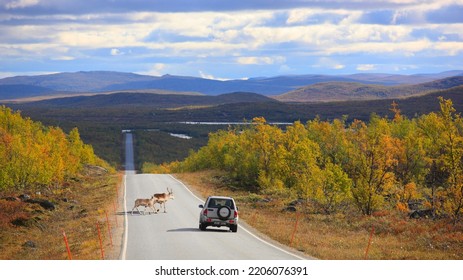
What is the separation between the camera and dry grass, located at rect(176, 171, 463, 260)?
2653cm

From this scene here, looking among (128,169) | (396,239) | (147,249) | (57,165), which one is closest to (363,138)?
(396,239)

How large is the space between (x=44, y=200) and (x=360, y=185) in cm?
2509

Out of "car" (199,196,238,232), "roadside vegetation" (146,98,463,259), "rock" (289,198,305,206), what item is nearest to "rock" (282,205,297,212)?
"roadside vegetation" (146,98,463,259)

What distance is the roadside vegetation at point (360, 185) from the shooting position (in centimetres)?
3173

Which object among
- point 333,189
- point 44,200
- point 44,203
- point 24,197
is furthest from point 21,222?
point 333,189

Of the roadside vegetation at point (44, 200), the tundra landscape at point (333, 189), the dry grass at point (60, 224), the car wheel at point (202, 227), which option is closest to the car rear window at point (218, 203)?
the car wheel at point (202, 227)

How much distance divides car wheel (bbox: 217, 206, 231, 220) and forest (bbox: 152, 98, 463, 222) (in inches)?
556

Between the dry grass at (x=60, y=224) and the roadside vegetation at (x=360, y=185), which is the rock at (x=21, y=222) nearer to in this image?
the dry grass at (x=60, y=224)

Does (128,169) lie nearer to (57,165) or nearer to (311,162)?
(57,165)

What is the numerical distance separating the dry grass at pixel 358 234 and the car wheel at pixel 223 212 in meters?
2.19

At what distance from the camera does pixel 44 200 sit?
5509 centimetres

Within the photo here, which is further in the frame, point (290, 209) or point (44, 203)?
point (44, 203)

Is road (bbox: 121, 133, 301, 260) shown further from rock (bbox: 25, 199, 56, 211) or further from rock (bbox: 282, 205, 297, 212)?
rock (bbox: 25, 199, 56, 211)

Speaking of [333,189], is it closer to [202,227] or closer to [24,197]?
[202,227]
